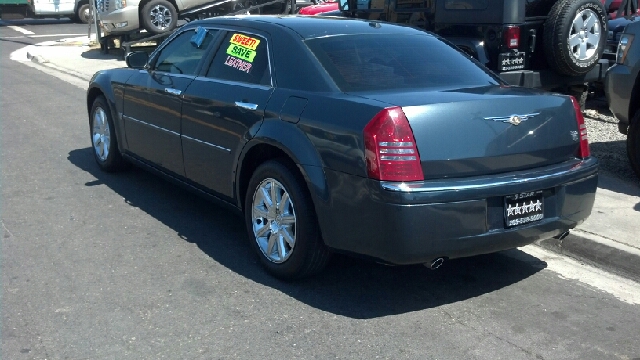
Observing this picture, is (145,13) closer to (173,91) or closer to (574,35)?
(574,35)

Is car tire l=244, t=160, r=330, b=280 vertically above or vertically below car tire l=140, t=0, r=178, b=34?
below

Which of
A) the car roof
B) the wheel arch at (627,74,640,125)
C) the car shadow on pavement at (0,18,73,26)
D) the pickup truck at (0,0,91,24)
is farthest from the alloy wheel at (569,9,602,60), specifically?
the car shadow on pavement at (0,18,73,26)

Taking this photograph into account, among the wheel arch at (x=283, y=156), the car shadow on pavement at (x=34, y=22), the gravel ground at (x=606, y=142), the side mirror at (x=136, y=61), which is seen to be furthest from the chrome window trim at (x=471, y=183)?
the car shadow on pavement at (x=34, y=22)

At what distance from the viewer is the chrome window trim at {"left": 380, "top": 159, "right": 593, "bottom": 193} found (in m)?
4.09

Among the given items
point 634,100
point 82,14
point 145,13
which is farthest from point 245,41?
point 82,14

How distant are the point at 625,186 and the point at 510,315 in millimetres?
2999

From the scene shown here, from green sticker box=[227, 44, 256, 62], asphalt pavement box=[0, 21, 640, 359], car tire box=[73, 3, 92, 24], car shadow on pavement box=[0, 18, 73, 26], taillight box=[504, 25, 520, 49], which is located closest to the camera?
asphalt pavement box=[0, 21, 640, 359]

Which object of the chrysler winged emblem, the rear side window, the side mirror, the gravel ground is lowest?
the gravel ground

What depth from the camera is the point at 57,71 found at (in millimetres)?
17391

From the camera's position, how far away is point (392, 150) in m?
4.12

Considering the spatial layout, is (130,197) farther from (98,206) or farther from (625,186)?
(625,186)

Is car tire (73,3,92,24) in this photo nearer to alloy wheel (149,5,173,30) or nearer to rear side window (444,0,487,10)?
alloy wheel (149,5,173,30)

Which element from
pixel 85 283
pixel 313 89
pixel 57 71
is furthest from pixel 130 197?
pixel 57 71

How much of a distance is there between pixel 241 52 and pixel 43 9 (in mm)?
27808
